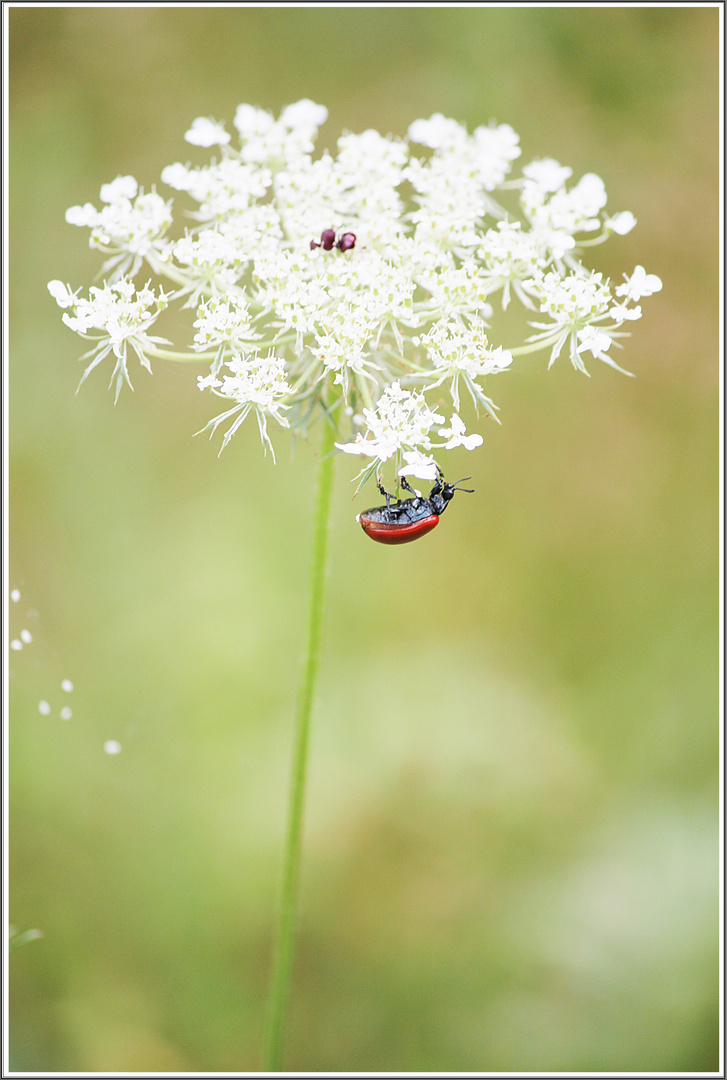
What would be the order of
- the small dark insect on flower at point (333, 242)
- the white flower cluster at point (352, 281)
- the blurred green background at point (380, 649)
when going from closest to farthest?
1. the white flower cluster at point (352, 281)
2. the small dark insect on flower at point (333, 242)
3. the blurred green background at point (380, 649)

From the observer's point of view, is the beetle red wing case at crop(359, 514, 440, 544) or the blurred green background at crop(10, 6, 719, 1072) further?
the blurred green background at crop(10, 6, 719, 1072)

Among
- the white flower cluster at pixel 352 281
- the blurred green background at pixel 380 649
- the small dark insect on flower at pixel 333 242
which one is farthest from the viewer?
the blurred green background at pixel 380 649

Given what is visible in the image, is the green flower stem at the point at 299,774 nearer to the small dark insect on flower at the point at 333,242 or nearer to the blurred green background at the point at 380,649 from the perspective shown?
the small dark insect on flower at the point at 333,242

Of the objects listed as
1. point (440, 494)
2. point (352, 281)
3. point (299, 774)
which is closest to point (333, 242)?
point (352, 281)

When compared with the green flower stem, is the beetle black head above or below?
above

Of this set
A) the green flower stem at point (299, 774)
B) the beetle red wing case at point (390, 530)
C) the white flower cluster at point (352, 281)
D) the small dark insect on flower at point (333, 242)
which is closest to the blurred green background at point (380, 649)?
the green flower stem at point (299, 774)

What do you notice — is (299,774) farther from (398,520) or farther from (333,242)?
(333,242)

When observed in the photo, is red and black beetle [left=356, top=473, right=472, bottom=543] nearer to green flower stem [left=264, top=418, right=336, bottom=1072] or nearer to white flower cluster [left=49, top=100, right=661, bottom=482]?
white flower cluster [left=49, top=100, right=661, bottom=482]

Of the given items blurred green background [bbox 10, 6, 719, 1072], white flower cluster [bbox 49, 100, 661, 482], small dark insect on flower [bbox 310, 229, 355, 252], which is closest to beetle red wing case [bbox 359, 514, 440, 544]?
white flower cluster [bbox 49, 100, 661, 482]
